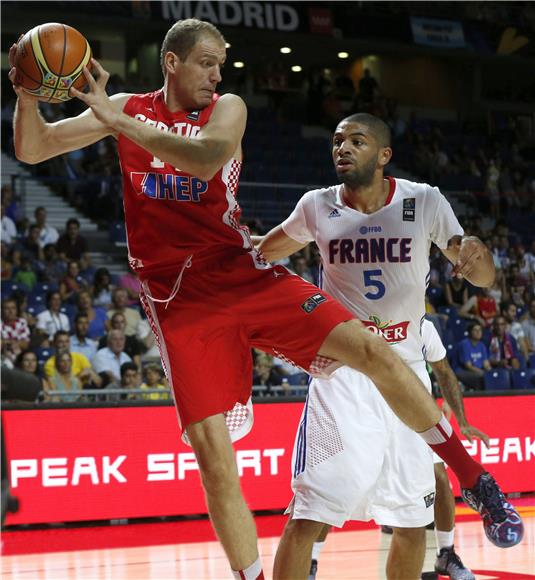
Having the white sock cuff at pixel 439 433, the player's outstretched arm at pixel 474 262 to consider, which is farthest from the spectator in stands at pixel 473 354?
the white sock cuff at pixel 439 433

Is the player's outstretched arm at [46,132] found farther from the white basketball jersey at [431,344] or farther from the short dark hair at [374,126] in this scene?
the white basketball jersey at [431,344]

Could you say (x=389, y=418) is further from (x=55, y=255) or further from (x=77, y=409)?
(x=55, y=255)

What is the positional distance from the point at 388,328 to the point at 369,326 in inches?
4.4

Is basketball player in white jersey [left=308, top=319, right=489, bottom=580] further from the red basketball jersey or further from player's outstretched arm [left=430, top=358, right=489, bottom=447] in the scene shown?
the red basketball jersey

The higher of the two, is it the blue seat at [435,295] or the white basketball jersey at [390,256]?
the blue seat at [435,295]

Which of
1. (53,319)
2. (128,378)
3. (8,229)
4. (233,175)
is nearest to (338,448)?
(233,175)

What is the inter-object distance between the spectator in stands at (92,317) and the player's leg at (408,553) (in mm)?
6931

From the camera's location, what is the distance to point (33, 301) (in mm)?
12141

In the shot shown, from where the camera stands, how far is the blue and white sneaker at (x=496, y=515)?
164 inches

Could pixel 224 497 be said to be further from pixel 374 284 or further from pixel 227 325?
pixel 374 284

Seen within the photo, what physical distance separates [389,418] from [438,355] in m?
1.34

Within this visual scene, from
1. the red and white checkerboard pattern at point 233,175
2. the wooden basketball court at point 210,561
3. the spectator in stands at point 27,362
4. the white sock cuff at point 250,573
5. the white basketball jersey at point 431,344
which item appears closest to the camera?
the white sock cuff at point 250,573

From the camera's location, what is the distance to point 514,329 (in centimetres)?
1453

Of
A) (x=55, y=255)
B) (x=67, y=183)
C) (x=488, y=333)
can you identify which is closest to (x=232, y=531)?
(x=55, y=255)
